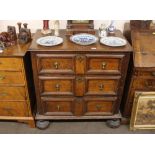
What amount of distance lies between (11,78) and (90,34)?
2.56 feet

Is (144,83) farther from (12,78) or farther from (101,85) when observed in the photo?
(12,78)

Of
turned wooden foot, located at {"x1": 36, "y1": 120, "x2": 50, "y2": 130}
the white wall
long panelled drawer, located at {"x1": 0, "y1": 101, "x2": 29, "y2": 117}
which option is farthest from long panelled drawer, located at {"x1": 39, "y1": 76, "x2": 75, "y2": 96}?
the white wall

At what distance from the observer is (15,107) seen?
1.95m

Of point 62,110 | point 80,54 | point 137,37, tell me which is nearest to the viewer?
point 80,54

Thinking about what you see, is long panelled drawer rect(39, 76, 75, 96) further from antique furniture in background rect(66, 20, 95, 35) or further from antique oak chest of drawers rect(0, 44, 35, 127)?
antique furniture in background rect(66, 20, 95, 35)

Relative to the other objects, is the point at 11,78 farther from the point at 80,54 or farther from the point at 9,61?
the point at 80,54

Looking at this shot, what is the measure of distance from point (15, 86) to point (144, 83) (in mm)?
1112

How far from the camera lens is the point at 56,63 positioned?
66.7 inches

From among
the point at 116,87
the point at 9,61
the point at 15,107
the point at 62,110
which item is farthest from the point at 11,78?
the point at 116,87

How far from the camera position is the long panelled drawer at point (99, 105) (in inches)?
75.7

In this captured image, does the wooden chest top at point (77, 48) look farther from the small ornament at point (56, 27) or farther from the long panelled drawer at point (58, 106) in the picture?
the long panelled drawer at point (58, 106)

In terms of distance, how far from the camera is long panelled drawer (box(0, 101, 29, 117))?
192cm

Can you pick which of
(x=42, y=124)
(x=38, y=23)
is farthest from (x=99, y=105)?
(x=38, y=23)

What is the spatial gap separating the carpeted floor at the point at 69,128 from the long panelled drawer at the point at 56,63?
667 mm
